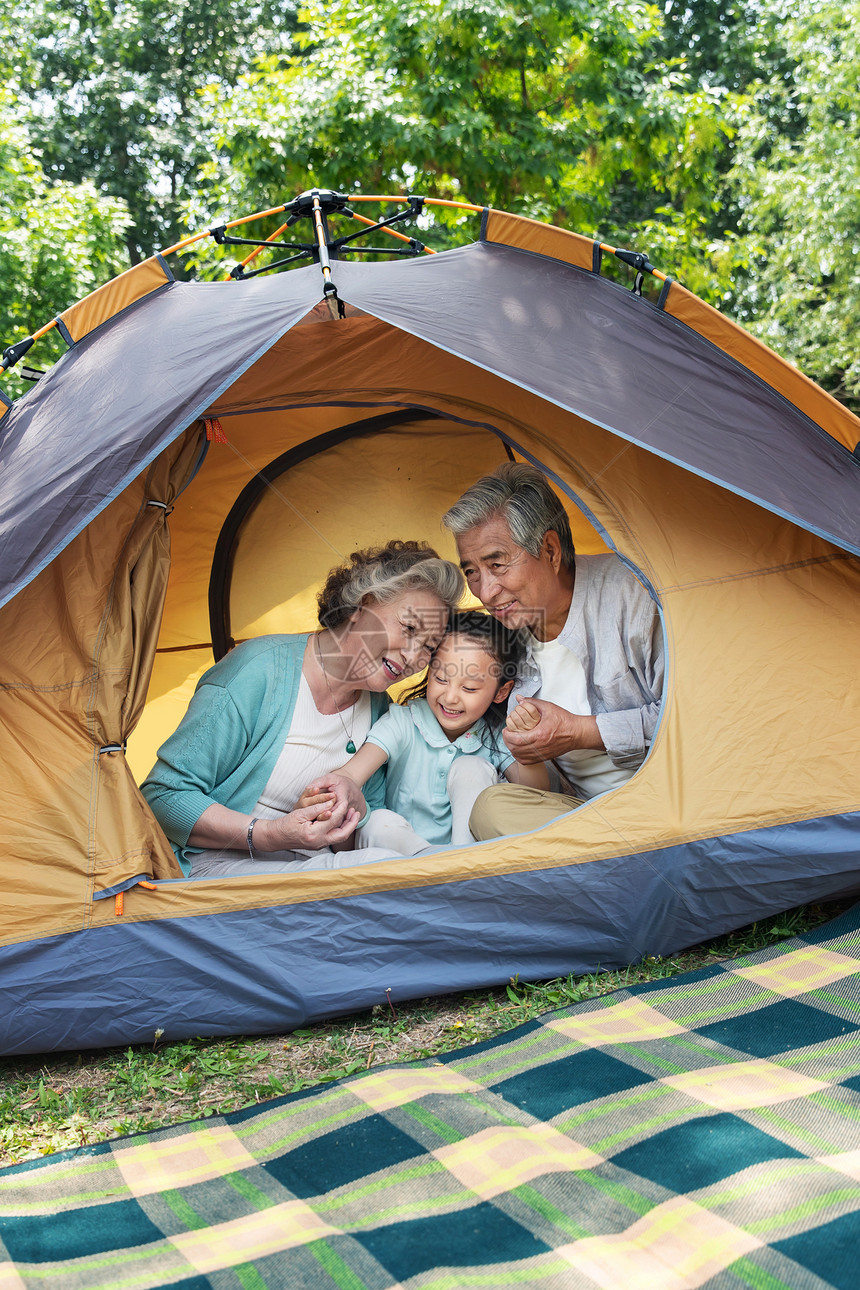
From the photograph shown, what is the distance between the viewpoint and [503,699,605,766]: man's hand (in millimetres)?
2291

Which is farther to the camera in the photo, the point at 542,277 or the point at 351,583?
the point at 351,583

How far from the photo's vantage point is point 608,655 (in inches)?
95.7

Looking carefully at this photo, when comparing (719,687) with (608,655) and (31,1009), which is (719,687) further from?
(31,1009)

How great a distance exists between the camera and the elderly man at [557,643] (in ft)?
7.51

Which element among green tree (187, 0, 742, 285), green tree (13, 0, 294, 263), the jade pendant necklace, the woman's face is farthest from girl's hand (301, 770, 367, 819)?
green tree (13, 0, 294, 263)

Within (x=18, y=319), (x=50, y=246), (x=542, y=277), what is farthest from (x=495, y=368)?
(x=18, y=319)

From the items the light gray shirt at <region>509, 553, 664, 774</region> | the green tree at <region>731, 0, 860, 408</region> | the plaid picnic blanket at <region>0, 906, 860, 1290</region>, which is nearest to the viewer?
the plaid picnic blanket at <region>0, 906, 860, 1290</region>

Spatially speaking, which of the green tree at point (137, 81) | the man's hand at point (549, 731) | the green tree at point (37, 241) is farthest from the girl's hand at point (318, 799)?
the green tree at point (137, 81)

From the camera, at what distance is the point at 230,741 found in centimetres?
243

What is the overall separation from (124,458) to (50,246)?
17.2ft

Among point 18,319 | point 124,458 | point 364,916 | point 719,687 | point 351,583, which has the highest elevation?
point 18,319

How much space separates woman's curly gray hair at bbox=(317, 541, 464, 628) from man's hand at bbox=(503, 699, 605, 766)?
0.45 metres

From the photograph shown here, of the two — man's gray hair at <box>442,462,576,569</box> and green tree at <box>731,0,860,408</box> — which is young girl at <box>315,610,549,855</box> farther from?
green tree at <box>731,0,860,408</box>

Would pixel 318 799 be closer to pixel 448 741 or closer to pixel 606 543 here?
pixel 448 741
